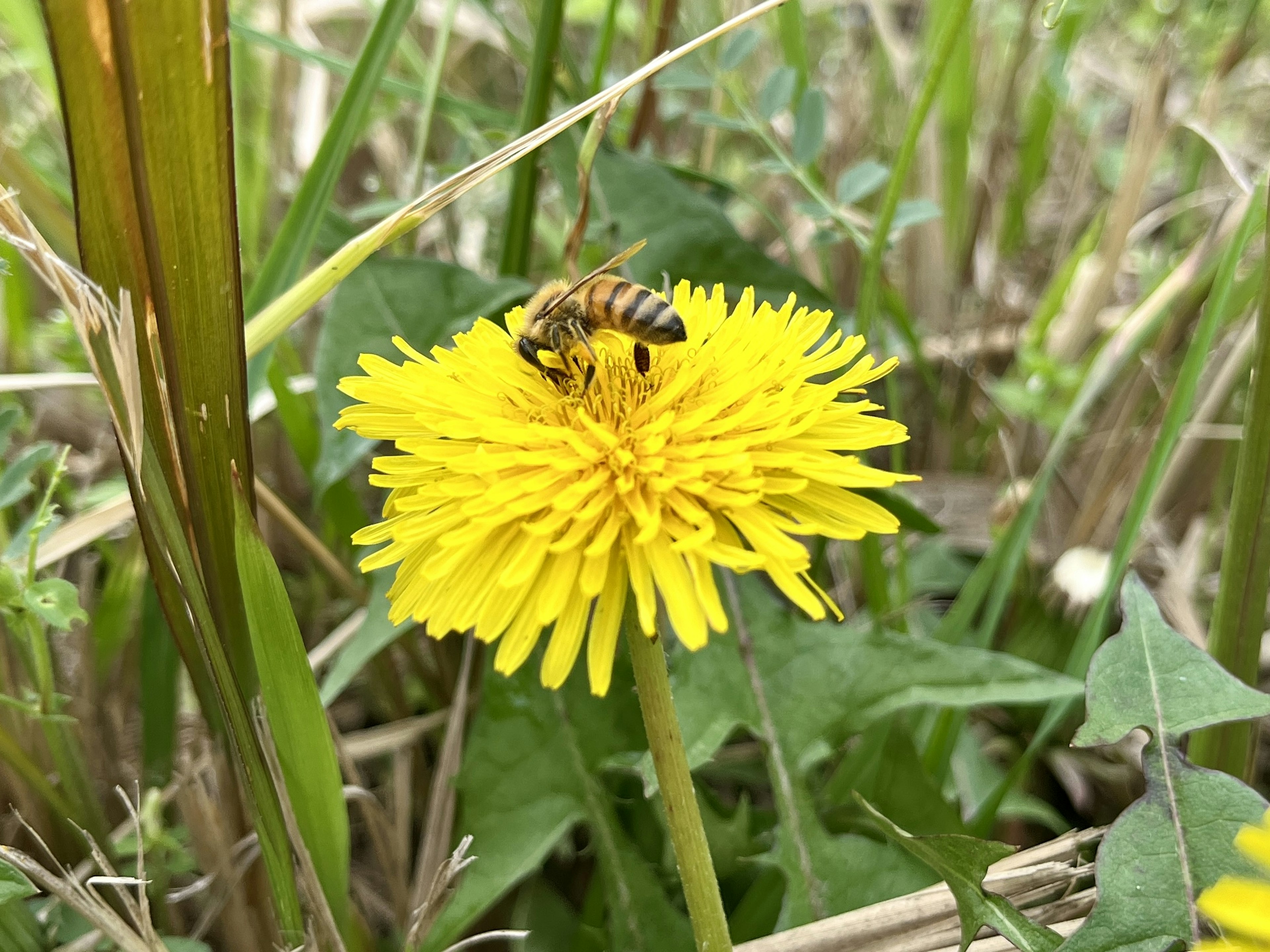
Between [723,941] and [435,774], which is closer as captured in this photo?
[723,941]

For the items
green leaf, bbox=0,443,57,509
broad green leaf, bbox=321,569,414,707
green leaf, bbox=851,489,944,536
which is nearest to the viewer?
green leaf, bbox=0,443,57,509

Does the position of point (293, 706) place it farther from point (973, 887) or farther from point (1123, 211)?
point (1123, 211)

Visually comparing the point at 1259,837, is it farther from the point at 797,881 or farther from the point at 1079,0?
the point at 1079,0

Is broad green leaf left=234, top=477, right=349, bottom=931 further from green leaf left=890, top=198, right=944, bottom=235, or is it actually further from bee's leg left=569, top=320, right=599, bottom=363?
green leaf left=890, top=198, right=944, bottom=235

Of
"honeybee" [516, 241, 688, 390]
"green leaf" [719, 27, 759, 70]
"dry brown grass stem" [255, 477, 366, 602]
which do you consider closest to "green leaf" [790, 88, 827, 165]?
"green leaf" [719, 27, 759, 70]

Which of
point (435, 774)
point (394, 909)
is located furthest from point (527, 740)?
point (394, 909)

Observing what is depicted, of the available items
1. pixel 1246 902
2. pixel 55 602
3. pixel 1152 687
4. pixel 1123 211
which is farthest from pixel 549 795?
pixel 1123 211
